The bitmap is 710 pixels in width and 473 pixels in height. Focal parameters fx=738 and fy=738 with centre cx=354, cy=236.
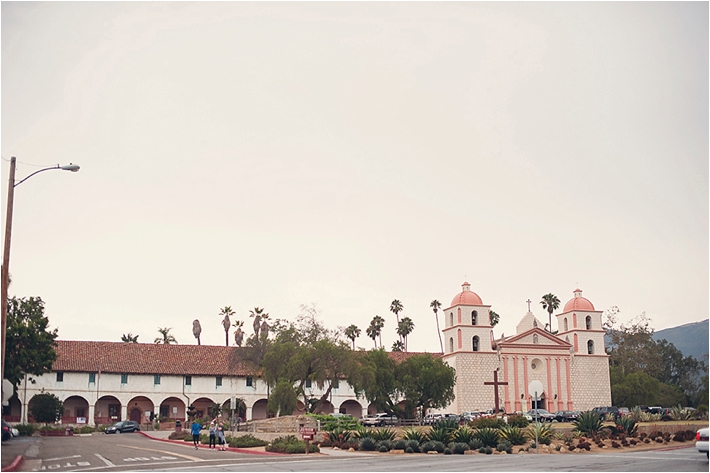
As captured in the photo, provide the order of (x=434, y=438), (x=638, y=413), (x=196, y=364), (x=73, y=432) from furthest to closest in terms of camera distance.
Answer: (x=196, y=364), (x=73, y=432), (x=638, y=413), (x=434, y=438)

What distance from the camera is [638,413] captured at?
44312 mm

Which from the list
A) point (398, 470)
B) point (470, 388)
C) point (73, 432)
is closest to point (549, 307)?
point (470, 388)

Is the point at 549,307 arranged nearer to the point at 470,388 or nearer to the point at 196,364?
the point at 470,388

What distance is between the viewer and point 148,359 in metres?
65.6

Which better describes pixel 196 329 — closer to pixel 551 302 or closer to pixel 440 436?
pixel 551 302

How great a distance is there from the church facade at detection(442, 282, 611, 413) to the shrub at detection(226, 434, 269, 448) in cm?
3671

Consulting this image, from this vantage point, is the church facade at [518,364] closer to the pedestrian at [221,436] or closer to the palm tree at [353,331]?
the palm tree at [353,331]

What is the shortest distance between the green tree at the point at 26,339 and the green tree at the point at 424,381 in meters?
27.1

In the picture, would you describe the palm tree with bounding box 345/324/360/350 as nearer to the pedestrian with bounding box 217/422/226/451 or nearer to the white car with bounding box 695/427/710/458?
the pedestrian with bounding box 217/422/226/451

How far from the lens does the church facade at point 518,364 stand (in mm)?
69625

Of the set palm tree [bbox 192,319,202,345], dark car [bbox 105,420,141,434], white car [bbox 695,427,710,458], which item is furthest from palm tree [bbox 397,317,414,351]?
white car [bbox 695,427,710,458]

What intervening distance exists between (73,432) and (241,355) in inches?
640

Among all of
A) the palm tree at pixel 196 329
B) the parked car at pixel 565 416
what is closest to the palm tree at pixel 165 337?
the palm tree at pixel 196 329

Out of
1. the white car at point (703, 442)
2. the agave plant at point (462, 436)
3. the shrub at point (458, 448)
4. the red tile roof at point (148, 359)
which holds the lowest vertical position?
the shrub at point (458, 448)
